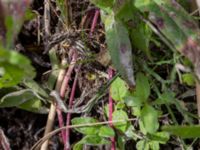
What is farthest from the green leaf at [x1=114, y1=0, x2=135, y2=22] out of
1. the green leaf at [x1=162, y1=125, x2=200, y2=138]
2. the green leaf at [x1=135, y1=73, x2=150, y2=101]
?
the green leaf at [x1=162, y1=125, x2=200, y2=138]

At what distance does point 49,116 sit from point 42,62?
0.56 feet

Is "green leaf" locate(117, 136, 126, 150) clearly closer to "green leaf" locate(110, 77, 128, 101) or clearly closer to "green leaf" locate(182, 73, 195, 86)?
"green leaf" locate(110, 77, 128, 101)

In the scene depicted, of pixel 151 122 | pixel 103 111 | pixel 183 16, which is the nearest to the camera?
pixel 183 16

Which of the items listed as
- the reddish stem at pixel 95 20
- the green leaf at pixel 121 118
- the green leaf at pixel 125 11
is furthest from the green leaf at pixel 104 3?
the green leaf at pixel 121 118

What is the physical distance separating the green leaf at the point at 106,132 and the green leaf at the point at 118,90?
88 mm

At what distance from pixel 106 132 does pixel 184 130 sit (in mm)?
235

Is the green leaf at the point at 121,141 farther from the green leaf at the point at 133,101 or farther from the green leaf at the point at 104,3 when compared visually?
the green leaf at the point at 104,3

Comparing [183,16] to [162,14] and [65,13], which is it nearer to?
[162,14]

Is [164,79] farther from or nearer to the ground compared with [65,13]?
nearer to the ground

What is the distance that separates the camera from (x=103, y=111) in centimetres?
121

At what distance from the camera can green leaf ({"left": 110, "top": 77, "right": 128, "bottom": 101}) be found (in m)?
1.16

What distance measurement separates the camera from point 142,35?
1.08 metres

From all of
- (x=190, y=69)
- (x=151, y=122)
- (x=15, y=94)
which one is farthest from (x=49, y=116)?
(x=190, y=69)

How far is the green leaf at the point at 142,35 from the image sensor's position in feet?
3.52
